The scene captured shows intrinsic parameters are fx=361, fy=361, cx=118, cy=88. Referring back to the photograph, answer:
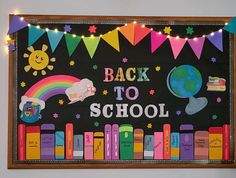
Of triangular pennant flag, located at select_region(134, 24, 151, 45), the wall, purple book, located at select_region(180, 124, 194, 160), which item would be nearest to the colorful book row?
purple book, located at select_region(180, 124, 194, 160)

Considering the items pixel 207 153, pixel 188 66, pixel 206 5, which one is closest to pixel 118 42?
pixel 188 66

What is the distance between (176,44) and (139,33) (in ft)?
0.93

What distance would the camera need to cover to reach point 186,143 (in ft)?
8.62

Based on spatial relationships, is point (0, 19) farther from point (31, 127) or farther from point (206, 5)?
point (206, 5)

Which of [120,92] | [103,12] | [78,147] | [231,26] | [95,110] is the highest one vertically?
[103,12]

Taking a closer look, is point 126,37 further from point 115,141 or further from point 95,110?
point 115,141

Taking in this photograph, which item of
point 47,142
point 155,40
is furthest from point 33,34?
point 155,40

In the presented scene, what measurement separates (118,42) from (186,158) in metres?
0.98

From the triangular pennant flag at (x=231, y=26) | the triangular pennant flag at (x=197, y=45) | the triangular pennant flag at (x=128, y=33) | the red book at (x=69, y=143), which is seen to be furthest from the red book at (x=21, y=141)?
the triangular pennant flag at (x=231, y=26)

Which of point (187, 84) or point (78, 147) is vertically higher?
point (187, 84)

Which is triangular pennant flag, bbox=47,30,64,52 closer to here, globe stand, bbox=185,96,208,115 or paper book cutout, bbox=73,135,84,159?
paper book cutout, bbox=73,135,84,159
